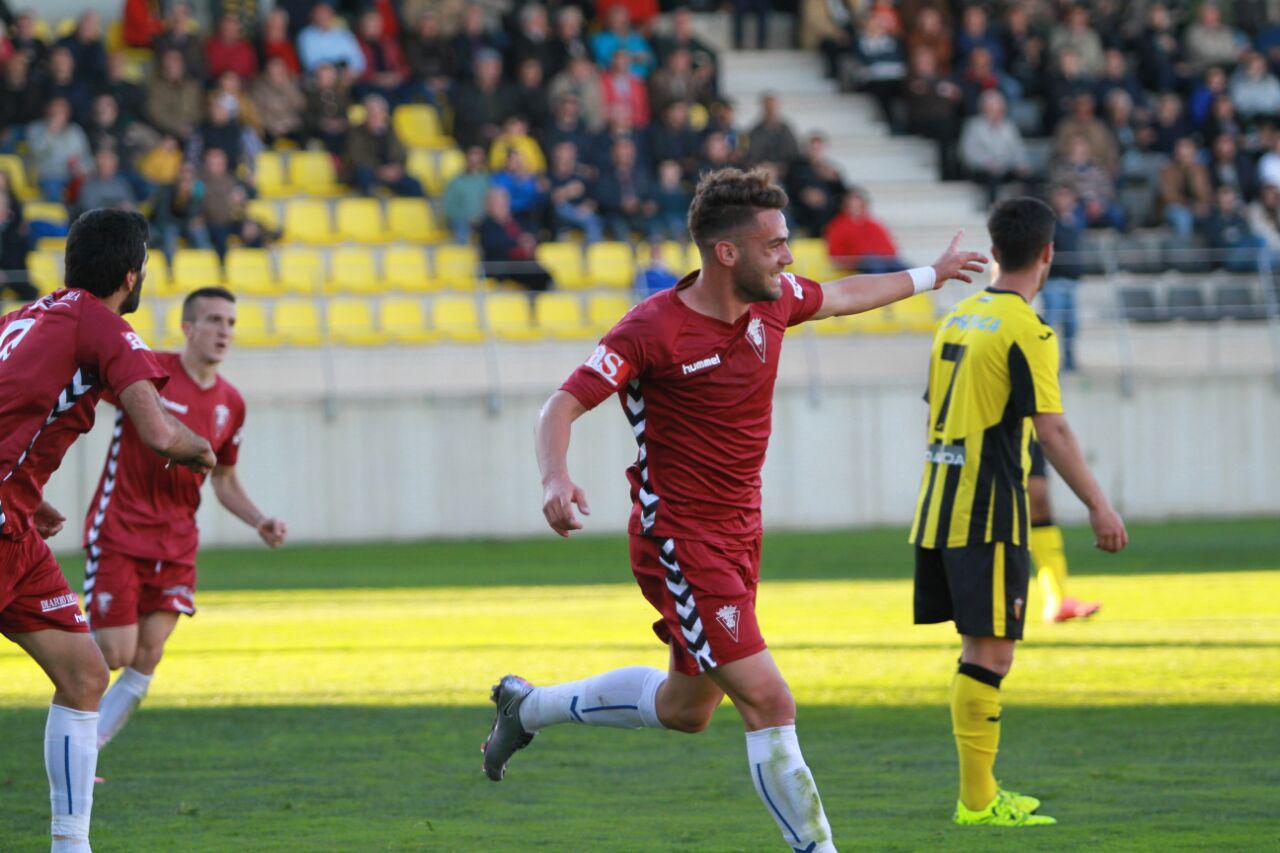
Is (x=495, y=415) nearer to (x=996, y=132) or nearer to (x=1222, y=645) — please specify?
(x=996, y=132)

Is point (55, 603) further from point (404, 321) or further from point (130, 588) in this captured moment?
point (404, 321)

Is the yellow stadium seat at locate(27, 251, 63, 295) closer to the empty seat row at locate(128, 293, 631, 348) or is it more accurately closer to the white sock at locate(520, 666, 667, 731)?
the empty seat row at locate(128, 293, 631, 348)

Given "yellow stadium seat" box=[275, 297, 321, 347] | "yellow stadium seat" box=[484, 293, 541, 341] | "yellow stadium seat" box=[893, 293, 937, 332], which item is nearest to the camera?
"yellow stadium seat" box=[275, 297, 321, 347]

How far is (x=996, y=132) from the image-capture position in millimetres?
25203

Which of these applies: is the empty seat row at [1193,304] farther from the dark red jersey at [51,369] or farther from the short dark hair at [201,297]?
the dark red jersey at [51,369]

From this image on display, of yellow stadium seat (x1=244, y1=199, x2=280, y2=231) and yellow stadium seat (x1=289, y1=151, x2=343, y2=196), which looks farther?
yellow stadium seat (x1=289, y1=151, x2=343, y2=196)

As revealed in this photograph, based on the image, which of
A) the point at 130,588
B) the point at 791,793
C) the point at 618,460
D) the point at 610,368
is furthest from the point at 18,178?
the point at 791,793

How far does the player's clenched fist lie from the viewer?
5223 mm

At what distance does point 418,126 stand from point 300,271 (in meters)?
3.41

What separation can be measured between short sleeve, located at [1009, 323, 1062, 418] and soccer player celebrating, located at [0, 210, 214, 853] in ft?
9.23

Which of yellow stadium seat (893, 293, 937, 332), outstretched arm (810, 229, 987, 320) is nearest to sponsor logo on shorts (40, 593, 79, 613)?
outstretched arm (810, 229, 987, 320)

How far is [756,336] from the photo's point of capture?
19.6 ft

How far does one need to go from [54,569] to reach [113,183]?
1501 centimetres

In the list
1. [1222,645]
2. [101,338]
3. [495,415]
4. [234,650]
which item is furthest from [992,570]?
[495,415]
